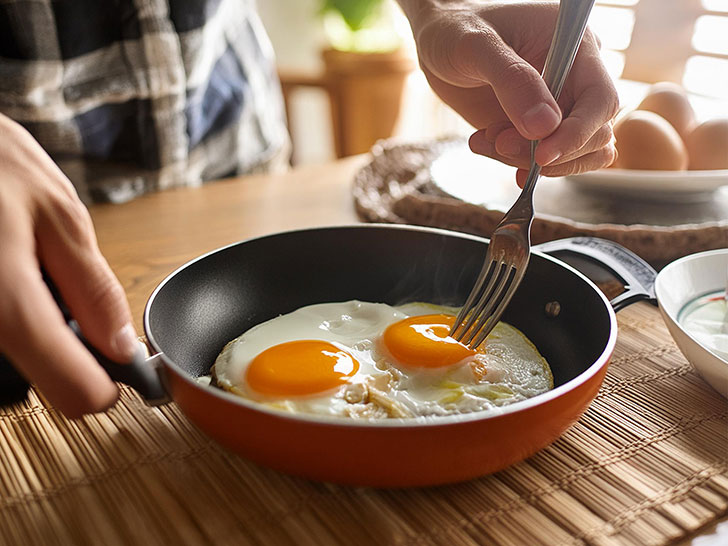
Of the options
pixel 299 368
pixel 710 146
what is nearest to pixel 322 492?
pixel 299 368

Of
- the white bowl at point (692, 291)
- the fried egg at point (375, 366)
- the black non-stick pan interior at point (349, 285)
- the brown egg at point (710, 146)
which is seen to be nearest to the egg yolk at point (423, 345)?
the fried egg at point (375, 366)

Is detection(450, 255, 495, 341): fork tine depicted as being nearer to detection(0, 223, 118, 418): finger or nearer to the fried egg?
the fried egg

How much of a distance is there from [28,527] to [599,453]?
56 cm

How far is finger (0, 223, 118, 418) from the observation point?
52 centimetres

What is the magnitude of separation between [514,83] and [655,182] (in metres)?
0.60

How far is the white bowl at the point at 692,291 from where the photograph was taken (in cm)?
76

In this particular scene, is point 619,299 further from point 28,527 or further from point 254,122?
point 254,122

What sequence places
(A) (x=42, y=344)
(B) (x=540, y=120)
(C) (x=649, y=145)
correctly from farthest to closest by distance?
(C) (x=649, y=145)
(B) (x=540, y=120)
(A) (x=42, y=344)

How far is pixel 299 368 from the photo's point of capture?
30.4 inches

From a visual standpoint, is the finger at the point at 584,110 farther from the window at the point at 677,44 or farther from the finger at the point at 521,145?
the window at the point at 677,44

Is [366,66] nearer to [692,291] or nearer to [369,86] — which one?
[369,86]

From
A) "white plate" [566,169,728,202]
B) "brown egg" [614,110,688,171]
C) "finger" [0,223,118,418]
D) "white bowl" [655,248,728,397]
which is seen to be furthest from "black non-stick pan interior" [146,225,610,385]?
"brown egg" [614,110,688,171]

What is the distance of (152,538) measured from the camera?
1.89ft

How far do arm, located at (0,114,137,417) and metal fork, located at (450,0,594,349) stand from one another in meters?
0.42
